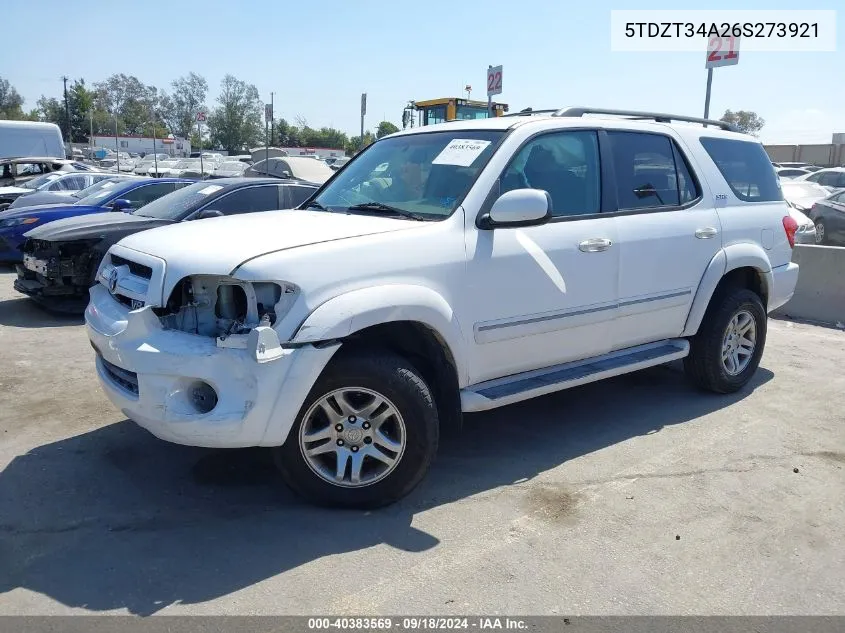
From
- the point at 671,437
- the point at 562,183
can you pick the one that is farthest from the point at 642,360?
the point at 562,183

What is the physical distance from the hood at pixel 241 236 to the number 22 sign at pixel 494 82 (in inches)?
432

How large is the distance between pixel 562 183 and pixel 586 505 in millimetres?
1898

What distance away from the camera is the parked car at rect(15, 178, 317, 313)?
7.31 m

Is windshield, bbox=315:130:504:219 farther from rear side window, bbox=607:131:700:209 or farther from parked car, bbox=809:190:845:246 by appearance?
parked car, bbox=809:190:845:246

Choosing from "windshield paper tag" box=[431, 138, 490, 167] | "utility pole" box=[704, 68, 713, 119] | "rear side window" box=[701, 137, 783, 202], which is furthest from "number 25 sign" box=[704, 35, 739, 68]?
"windshield paper tag" box=[431, 138, 490, 167]

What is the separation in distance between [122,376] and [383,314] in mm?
1308

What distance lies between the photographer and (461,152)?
4.23 meters

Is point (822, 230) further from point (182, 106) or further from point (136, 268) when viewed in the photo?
point (182, 106)

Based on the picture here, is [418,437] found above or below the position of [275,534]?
above

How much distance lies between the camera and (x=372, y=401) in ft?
11.6

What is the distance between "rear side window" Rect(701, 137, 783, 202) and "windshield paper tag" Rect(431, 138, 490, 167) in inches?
81.8

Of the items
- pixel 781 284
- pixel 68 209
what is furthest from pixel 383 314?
pixel 68 209

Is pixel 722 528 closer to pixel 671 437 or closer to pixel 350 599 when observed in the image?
pixel 671 437

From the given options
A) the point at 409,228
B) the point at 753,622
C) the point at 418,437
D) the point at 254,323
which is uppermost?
the point at 409,228
